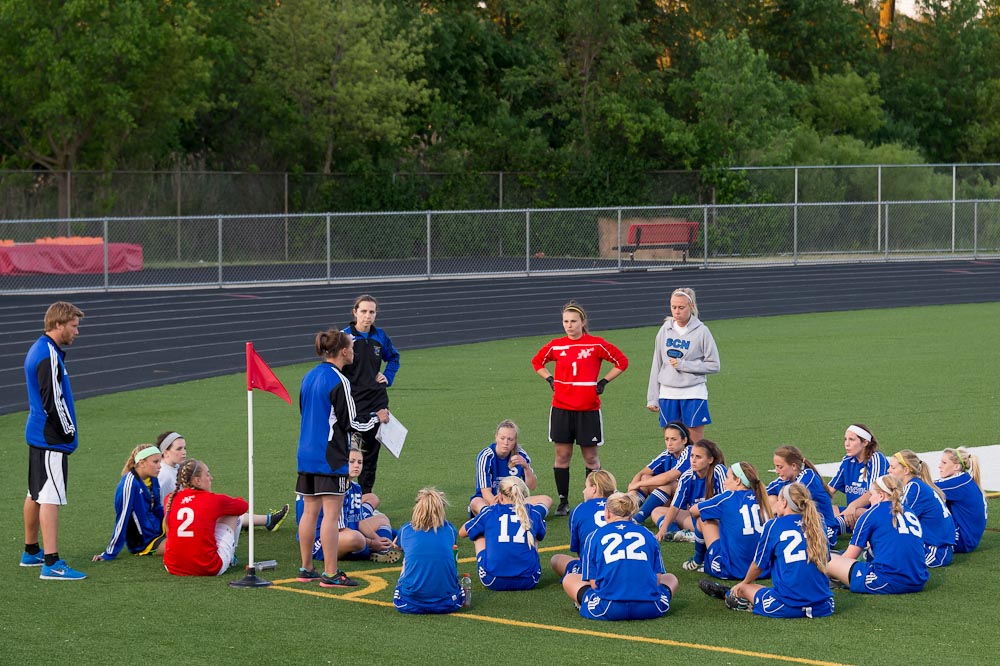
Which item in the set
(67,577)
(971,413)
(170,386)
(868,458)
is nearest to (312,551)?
(67,577)

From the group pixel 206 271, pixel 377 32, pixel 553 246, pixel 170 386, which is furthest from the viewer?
pixel 377 32

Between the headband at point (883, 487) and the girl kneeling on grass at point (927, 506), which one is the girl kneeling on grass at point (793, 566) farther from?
the girl kneeling on grass at point (927, 506)

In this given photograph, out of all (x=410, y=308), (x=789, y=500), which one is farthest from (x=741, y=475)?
(x=410, y=308)

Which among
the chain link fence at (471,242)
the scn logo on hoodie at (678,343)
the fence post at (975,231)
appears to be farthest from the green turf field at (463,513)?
the fence post at (975,231)

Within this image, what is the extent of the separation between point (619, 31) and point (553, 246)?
12831 millimetres

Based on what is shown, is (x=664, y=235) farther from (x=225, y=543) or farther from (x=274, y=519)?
(x=225, y=543)

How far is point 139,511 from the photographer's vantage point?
33.0 ft

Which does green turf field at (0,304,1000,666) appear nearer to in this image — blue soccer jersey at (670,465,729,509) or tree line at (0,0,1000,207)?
blue soccer jersey at (670,465,729,509)

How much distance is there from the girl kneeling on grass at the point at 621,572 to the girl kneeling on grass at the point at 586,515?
43cm

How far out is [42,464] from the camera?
944cm

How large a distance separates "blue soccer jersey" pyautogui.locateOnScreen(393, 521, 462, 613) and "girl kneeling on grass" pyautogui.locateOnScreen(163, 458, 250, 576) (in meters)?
1.61

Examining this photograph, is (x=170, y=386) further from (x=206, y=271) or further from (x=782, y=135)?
(x=782, y=135)

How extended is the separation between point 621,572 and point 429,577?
1.13 m

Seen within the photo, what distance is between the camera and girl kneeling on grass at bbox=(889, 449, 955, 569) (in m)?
9.32
